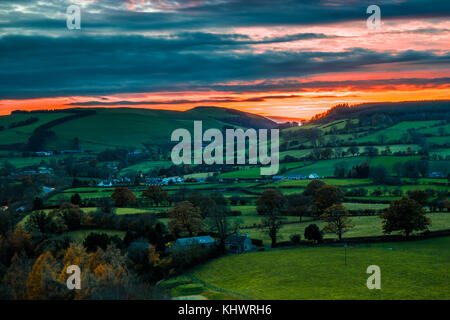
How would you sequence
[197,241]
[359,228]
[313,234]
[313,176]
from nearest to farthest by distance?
1. [197,241]
2. [313,234]
3. [359,228]
4. [313,176]

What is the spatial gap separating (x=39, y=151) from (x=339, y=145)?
108 metres

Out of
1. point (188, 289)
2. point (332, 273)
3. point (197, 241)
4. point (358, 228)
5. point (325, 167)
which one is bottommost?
point (188, 289)

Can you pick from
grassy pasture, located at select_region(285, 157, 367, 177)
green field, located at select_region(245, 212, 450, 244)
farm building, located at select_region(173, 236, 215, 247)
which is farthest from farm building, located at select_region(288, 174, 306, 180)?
farm building, located at select_region(173, 236, 215, 247)

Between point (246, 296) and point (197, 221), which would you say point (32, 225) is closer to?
point (197, 221)

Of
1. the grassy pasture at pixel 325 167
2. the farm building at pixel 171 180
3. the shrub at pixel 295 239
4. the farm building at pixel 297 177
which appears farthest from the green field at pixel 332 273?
the farm building at pixel 171 180

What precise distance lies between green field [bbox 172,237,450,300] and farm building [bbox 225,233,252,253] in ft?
11.3

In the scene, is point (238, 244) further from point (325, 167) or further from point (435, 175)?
point (325, 167)

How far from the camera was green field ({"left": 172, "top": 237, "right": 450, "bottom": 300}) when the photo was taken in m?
38.0

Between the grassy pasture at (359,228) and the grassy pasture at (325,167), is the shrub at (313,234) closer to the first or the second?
the grassy pasture at (359,228)

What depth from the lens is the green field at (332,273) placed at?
38000 mm

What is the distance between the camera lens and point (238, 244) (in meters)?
59.4

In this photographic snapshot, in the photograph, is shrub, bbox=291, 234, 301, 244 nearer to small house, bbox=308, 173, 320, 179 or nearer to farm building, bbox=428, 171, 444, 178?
small house, bbox=308, 173, 320, 179

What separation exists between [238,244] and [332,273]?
17158mm

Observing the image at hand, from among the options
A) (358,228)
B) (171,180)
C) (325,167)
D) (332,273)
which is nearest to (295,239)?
(358,228)
